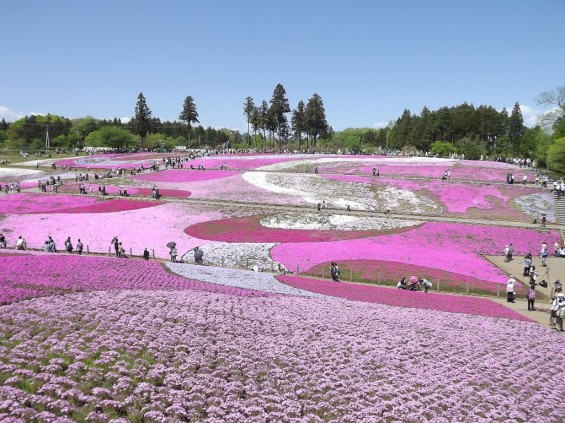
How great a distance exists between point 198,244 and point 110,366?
27241 mm

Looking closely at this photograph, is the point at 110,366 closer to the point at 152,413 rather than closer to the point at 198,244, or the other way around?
the point at 152,413

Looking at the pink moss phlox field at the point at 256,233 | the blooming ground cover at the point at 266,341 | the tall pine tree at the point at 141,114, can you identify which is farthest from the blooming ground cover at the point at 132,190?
the tall pine tree at the point at 141,114

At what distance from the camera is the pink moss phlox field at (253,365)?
36.0 ft

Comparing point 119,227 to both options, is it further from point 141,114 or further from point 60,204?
point 141,114

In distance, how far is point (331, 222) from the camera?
151 feet

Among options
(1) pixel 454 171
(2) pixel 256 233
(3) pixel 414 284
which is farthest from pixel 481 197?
(3) pixel 414 284

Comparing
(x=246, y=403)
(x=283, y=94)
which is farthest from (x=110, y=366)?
(x=283, y=94)

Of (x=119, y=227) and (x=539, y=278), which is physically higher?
(x=119, y=227)

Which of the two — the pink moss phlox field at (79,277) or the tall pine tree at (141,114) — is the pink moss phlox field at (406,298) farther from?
the tall pine tree at (141,114)

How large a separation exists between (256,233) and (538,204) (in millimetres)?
33316

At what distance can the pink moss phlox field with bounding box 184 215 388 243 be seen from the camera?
40625 millimetres

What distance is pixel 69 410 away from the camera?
10.1 m

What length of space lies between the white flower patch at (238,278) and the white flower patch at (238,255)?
13.2ft

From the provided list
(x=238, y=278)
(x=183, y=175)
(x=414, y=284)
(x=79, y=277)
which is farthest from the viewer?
(x=183, y=175)
